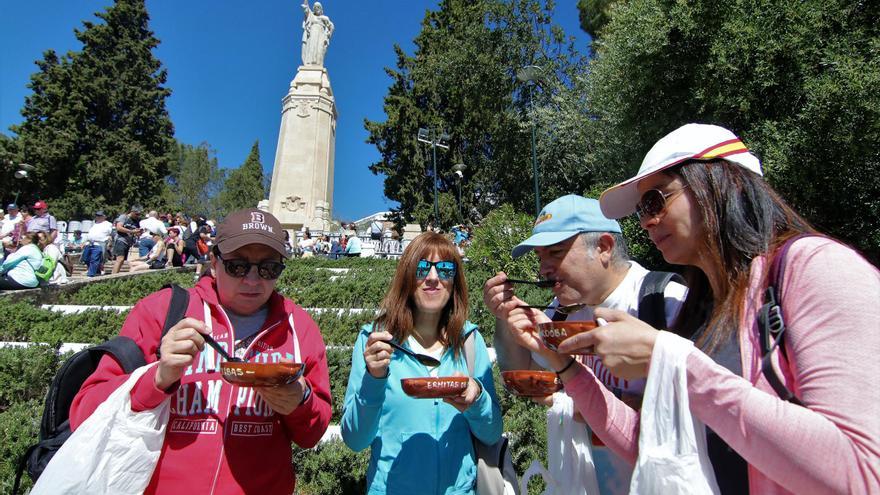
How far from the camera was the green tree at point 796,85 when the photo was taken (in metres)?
7.68

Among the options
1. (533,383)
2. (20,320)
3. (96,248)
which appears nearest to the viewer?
(533,383)

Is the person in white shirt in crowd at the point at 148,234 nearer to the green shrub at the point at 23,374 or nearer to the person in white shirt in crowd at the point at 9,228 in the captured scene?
the person in white shirt in crowd at the point at 9,228

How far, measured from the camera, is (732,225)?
1.33 m

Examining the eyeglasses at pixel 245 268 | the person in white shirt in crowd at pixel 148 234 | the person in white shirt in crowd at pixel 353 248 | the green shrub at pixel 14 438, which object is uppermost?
the person in white shirt in crowd at pixel 353 248

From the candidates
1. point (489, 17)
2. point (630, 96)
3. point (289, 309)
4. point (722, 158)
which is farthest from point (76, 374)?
point (489, 17)

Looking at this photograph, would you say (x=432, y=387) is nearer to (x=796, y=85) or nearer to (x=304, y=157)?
(x=796, y=85)

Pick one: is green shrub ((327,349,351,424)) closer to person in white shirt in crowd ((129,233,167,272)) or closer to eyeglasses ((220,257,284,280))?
eyeglasses ((220,257,284,280))

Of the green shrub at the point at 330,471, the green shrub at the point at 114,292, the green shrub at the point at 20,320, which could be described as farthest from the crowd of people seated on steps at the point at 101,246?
the green shrub at the point at 330,471

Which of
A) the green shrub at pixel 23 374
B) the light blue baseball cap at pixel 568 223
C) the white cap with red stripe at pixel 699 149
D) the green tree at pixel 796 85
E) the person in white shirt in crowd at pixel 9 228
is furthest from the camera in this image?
the person in white shirt in crowd at pixel 9 228

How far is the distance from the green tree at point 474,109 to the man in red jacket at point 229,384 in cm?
2303

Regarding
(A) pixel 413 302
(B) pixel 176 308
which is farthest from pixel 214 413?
(A) pixel 413 302

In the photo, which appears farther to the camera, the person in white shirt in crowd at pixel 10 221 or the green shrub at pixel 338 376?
the person in white shirt in crowd at pixel 10 221

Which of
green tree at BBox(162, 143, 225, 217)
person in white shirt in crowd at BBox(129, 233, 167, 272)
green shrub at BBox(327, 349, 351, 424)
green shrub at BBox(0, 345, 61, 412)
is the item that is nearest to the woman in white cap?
green shrub at BBox(327, 349, 351, 424)

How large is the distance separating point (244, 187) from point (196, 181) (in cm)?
535
